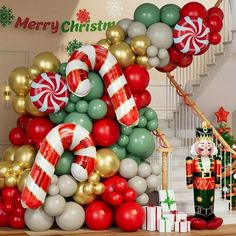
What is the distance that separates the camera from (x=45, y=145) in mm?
7359

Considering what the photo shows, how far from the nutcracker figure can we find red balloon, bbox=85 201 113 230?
3.22 ft

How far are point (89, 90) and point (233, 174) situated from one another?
295 centimetres

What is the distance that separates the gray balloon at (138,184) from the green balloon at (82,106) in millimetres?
941

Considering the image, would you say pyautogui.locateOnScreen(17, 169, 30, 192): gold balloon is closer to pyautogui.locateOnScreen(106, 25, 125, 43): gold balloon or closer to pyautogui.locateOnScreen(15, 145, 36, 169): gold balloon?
pyautogui.locateOnScreen(15, 145, 36, 169): gold balloon

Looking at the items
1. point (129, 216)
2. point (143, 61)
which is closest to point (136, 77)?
point (143, 61)

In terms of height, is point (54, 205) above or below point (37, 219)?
above

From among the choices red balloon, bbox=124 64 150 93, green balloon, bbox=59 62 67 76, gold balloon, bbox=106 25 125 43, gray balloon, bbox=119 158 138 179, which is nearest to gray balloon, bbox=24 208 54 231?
gray balloon, bbox=119 158 138 179

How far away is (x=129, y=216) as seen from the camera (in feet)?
24.2

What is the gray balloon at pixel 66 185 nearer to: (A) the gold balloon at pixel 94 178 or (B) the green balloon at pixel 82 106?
(A) the gold balloon at pixel 94 178

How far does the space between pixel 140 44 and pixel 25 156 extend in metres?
1.79

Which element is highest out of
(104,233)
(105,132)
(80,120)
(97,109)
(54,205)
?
Answer: (97,109)

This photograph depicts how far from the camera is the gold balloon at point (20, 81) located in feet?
25.9

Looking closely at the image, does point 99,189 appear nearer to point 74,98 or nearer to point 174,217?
point 174,217

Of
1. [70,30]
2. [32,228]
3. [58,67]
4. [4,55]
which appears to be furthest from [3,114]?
[32,228]
